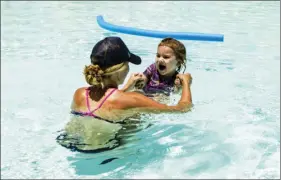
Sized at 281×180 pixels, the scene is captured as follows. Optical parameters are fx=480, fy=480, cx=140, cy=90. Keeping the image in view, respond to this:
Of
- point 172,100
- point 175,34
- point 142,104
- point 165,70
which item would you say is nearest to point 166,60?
point 165,70

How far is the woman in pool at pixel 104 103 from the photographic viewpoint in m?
3.62

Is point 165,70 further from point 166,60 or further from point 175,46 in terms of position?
point 175,46

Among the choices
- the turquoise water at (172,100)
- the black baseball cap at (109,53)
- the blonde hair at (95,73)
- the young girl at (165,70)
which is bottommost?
the turquoise water at (172,100)

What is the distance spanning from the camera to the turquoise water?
380 cm

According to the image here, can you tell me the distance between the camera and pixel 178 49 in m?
4.90

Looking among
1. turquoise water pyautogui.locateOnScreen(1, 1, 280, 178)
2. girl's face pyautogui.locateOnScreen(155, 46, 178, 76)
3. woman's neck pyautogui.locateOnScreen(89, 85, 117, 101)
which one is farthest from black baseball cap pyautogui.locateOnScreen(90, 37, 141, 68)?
girl's face pyautogui.locateOnScreen(155, 46, 178, 76)

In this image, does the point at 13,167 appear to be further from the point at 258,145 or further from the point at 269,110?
the point at 269,110

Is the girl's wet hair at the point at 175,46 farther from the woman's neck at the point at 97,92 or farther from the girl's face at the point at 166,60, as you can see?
the woman's neck at the point at 97,92

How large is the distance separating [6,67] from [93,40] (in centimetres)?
216

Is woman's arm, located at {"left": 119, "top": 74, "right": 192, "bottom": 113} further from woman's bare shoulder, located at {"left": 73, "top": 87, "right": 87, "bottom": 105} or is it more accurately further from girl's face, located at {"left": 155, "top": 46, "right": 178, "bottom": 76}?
girl's face, located at {"left": 155, "top": 46, "right": 178, "bottom": 76}

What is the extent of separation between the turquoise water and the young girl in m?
0.22

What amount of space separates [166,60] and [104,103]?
1.41 metres

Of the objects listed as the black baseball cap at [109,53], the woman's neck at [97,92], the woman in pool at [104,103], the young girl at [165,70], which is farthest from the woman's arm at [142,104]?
the young girl at [165,70]

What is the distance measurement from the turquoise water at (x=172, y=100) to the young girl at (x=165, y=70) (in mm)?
218
